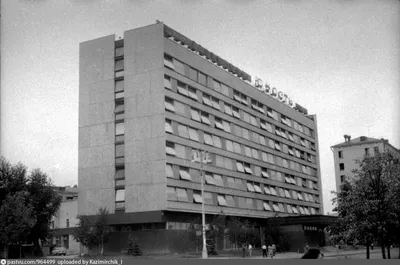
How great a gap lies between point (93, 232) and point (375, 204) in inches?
1580

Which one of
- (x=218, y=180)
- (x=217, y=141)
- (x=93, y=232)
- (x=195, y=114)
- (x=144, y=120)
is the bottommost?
(x=93, y=232)

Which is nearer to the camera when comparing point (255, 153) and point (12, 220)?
point (12, 220)

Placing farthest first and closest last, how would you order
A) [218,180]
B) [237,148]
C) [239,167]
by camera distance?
[237,148] → [239,167] → [218,180]

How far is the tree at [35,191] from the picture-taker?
63125 mm

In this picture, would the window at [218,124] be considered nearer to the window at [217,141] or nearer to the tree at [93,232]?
the window at [217,141]

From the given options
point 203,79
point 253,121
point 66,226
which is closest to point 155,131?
point 203,79

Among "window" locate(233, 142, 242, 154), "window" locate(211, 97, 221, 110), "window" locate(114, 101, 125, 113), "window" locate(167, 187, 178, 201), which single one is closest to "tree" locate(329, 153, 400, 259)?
"window" locate(167, 187, 178, 201)

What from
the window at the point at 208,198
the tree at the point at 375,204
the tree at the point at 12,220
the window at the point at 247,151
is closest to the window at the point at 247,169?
the window at the point at 247,151

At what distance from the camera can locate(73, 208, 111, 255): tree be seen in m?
66.2

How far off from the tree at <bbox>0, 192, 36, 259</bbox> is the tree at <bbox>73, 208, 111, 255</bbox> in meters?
11.0

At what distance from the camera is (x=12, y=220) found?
55531mm

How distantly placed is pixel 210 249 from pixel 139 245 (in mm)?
9200

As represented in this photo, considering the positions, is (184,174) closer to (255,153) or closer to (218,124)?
(218,124)

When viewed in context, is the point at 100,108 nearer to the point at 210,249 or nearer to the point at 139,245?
the point at 139,245
